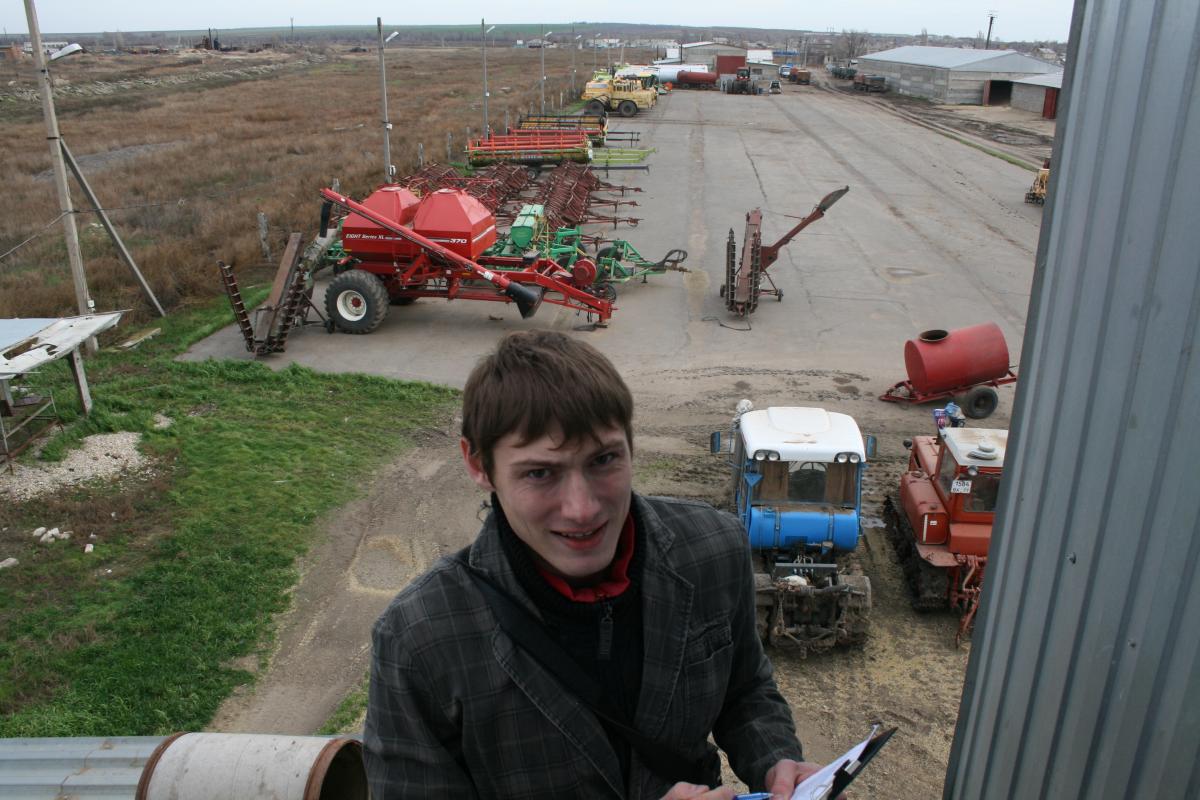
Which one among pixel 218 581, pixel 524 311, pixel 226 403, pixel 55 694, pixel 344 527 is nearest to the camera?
pixel 55 694

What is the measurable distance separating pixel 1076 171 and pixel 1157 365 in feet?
1.78

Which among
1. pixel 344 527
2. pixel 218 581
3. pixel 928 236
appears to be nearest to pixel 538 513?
pixel 218 581

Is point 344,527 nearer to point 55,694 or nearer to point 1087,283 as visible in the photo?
point 55,694

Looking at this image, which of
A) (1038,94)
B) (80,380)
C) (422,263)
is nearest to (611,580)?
(80,380)

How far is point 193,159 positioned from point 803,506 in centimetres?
3085

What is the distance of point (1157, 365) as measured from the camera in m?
1.85

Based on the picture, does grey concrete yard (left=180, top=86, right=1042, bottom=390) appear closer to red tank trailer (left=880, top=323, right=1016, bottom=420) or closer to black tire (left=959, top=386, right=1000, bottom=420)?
red tank trailer (left=880, top=323, right=1016, bottom=420)

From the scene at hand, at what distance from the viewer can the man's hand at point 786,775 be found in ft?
6.81

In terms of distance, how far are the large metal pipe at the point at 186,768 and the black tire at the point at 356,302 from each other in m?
10.1

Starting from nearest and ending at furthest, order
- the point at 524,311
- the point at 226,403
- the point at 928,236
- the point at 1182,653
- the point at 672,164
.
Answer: the point at 1182,653
the point at 226,403
the point at 524,311
the point at 928,236
the point at 672,164

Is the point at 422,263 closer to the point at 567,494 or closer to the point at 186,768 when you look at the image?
the point at 186,768

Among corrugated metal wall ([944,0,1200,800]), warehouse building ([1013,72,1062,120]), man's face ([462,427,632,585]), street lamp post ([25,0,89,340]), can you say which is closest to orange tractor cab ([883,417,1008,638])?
corrugated metal wall ([944,0,1200,800])

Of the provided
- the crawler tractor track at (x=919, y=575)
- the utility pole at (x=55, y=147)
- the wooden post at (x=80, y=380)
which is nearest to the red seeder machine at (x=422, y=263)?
the utility pole at (x=55, y=147)

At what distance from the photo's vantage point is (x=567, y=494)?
1.92 metres
